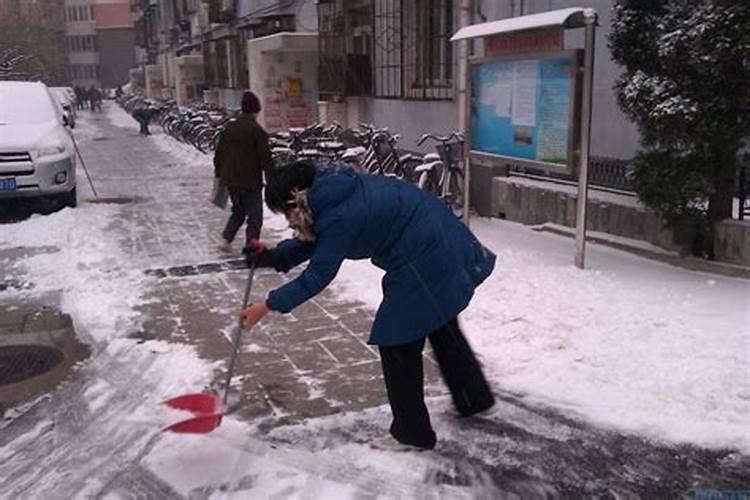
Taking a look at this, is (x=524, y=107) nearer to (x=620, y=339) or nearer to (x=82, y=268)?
(x=620, y=339)

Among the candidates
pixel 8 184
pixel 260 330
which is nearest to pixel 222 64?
pixel 8 184

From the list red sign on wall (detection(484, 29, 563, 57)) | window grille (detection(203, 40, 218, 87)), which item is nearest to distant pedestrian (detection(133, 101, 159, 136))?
window grille (detection(203, 40, 218, 87))

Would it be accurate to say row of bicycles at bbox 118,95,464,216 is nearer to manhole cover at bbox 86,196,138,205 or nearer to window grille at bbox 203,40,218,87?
manhole cover at bbox 86,196,138,205

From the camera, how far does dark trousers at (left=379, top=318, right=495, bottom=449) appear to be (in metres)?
3.46

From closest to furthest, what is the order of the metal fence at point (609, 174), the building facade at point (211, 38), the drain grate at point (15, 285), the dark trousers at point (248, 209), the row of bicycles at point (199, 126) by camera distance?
the drain grate at point (15, 285) < the metal fence at point (609, 174) < the dark trousers at point (248, 209) < the row of bicycles at point (199, 126) < the building facade at point (211, 38)

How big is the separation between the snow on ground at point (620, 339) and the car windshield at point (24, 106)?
6.31m

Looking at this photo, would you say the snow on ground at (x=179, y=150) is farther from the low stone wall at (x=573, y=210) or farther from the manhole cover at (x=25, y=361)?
the manhole cover at (x=25, y=361)

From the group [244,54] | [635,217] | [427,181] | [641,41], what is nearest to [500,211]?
[427,181]

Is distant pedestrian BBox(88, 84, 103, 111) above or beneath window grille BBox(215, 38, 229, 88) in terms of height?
beneath

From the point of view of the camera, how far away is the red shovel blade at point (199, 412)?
3625 millimetres

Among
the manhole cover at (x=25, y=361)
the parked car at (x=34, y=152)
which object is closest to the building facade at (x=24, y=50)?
the parked car at (x=34, y=152)

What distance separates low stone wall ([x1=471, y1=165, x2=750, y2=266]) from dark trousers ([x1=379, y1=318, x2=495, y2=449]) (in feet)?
10.6

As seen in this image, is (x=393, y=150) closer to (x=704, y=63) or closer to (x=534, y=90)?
(x=534, y=90)

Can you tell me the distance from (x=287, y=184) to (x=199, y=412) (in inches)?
52.0
